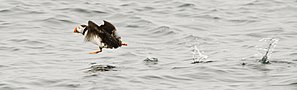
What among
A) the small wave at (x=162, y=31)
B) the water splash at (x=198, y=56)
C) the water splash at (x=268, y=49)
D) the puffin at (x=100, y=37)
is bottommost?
the water splash at (x=198, y=56)

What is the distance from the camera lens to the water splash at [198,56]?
12664 mm

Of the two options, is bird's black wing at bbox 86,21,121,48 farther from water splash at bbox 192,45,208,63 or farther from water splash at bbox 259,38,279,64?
water splash at bbox 259,38,279,64

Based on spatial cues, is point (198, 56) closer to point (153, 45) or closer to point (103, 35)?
point (153, 45)

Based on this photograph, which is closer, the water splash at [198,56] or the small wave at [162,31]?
the water splash at [198,56]

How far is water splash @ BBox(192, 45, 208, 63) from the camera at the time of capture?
41.5 feet

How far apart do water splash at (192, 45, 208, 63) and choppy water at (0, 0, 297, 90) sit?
0.12m

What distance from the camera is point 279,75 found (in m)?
11.2

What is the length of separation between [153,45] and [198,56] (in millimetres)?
1461

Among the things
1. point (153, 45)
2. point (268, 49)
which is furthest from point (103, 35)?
point (268, 49)

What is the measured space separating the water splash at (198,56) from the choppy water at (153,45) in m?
0.12

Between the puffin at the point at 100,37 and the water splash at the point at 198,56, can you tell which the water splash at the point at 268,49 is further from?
the puffin at the point at 100,37

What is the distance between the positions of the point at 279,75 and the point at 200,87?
1437mm

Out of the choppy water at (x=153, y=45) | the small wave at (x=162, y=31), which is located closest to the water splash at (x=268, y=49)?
the choppy water at (x=153, y=45)

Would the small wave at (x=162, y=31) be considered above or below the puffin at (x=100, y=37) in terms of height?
below
